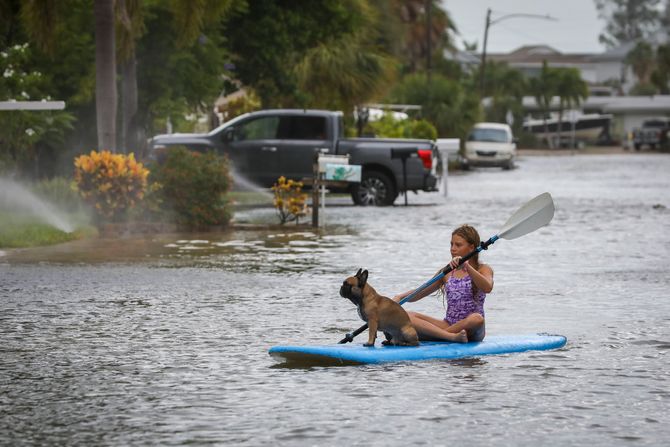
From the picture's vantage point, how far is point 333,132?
114 ft

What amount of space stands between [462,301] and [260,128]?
23525mm

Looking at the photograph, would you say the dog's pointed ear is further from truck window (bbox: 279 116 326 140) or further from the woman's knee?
truck window (bbox: 279 116 326 140)

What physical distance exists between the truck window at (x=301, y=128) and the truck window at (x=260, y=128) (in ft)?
0.57

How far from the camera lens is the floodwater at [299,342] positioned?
8.81m

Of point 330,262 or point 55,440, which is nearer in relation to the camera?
point 55,440

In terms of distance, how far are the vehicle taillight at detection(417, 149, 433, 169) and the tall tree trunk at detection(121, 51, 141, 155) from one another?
6566mm

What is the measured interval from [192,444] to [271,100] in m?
35.2

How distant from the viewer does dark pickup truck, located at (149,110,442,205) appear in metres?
34.2

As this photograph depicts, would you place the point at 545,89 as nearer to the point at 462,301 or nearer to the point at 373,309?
the point at 462,301

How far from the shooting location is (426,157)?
1380 inches

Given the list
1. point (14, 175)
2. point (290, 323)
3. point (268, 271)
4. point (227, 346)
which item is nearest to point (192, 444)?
point (227, 346)

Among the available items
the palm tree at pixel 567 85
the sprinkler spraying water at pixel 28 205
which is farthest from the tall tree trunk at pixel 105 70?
the palm tree at pixel 567 85

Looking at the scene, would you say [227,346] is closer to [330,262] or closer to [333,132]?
[330,262]

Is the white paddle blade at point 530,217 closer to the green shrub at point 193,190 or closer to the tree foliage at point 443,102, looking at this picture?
the green shrub at point 193,190
